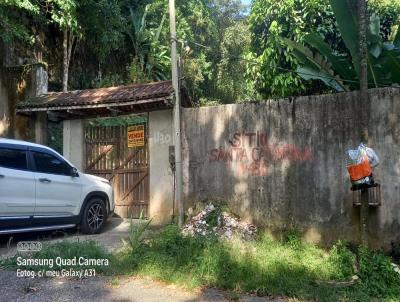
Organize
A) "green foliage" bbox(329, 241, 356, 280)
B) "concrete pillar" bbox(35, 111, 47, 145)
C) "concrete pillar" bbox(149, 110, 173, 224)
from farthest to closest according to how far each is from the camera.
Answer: "concrete pillar" bbox(35, 111, 47, 145), "concrete pillar" bbox(149, 110, 173, 224), "green foliage" bbox(329, 241, 356, 280)

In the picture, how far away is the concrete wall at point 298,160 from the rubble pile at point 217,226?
0.76 feet

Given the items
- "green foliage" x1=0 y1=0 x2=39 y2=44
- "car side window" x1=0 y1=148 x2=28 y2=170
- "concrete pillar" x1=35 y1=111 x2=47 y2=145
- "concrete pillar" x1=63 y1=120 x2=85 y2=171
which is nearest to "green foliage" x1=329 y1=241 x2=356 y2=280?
"car side window" x1=0 y1=148 x2=28 y2=170

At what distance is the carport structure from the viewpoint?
9188mm

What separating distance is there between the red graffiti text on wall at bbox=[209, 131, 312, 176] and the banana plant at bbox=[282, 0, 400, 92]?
186cm

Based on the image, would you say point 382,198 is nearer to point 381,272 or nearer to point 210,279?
point 381,272

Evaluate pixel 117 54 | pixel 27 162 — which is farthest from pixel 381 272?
pixel 117 54

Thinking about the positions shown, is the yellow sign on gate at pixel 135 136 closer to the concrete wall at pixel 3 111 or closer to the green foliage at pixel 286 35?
the green foliage at pixel 286 35

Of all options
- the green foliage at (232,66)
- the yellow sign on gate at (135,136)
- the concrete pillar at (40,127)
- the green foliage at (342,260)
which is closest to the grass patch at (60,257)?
the green foliage at (342,260)

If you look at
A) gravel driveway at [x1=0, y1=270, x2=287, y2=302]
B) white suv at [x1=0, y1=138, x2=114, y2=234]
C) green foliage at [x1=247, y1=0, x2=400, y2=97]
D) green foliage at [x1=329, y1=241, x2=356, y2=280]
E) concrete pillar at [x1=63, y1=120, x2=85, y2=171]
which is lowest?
gravel driveway at [x1=0, y1=270, x2=287, y2=302]

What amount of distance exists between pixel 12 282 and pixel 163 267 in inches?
77.1

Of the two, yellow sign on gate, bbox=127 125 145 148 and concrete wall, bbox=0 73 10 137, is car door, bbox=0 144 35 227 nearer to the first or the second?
yellow sign on gate, bbox=127 125 145 148

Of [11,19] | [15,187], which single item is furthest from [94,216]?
[11,19]

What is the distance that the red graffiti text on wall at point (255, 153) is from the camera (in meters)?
7.21

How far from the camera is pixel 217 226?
758 cm
